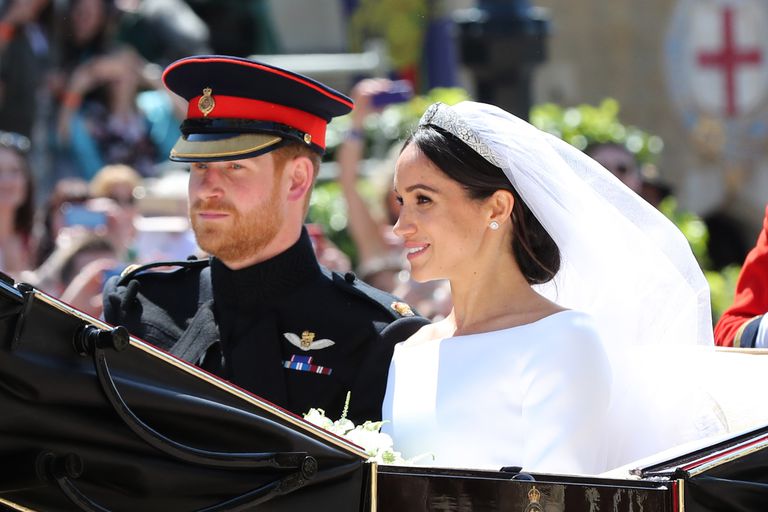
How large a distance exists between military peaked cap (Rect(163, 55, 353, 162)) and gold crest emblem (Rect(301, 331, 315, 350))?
0.48 metres

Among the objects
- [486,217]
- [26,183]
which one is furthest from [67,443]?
[26,183]

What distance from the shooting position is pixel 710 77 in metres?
14.9

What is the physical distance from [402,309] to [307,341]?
290 millimetres

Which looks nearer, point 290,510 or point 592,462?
point 290,510

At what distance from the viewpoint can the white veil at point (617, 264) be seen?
124 inches

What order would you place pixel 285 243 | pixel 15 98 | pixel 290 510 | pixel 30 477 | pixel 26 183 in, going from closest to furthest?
1. pixel 30 477
2. pixel 290 510
3. pixel 285 243
4. pixel 26 183
5. pixel 15 98

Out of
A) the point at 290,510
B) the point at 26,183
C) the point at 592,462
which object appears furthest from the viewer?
the point at 26,183

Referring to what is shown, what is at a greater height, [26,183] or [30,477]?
[26,183]

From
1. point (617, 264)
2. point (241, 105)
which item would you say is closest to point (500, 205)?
point (617, 264)

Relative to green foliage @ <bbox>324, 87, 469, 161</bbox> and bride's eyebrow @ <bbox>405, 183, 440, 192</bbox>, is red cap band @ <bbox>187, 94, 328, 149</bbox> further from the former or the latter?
green foliage @ <bbox>324, 87, 469, 161</bbox>

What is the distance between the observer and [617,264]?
3.31 m

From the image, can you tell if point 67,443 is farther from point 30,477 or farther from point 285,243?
point 285,243

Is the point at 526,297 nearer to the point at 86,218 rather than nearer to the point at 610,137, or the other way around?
the point at 86,218

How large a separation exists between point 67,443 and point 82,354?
15 cm
